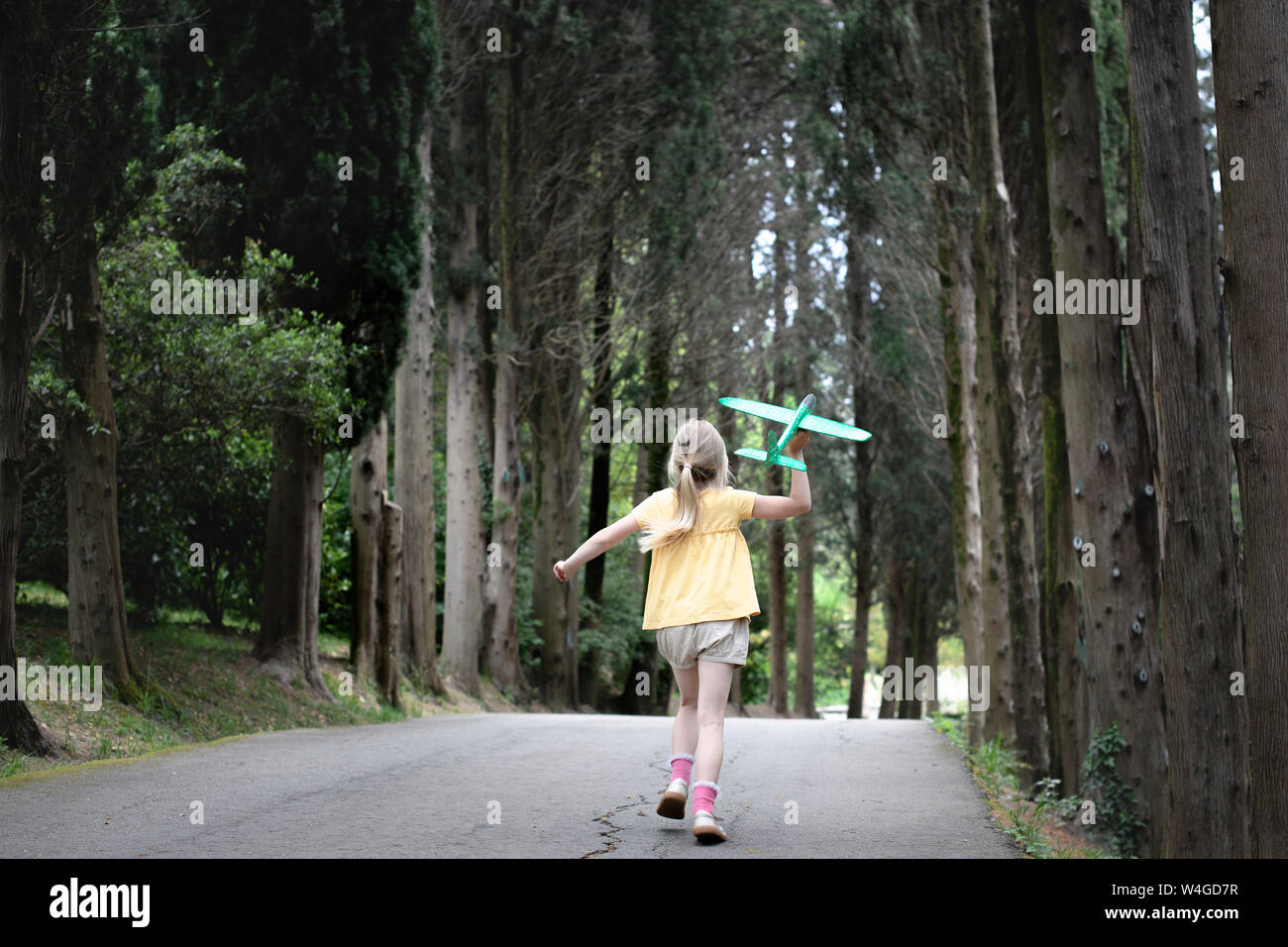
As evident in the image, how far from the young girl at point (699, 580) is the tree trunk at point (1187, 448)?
248 centimetres

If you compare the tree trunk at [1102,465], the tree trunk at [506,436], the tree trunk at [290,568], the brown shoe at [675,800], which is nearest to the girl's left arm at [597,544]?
the brown shoe at [675,800]

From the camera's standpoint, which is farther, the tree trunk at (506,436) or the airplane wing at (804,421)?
the tree trunk at (506,436)

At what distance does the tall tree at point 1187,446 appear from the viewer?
23.6ft

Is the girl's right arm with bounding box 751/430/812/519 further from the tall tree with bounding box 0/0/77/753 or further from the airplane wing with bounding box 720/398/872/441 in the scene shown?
the tall tree with bounding box 0/0/77/753

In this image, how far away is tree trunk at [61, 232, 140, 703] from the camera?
10641mm

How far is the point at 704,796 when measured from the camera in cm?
593

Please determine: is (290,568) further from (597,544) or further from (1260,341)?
(1260,341)

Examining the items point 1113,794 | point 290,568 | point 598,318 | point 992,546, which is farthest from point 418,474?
point 1113,794

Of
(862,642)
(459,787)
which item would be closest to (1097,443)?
(459,787)

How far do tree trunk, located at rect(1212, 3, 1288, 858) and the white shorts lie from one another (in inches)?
92.5

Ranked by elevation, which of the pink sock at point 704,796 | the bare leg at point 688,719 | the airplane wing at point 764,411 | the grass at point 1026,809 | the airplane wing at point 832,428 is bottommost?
the grass at point 1026,809

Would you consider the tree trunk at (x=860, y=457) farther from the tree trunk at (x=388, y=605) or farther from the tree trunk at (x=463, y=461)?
the tree trunk at (x=388, y=605)

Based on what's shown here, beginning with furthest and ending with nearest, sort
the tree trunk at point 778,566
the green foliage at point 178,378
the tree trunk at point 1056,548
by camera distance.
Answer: the tree trunk at point 778,566 < the green foliage at point 178,378 < the tree trunk at point 1056,548

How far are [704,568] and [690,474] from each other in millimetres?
450
